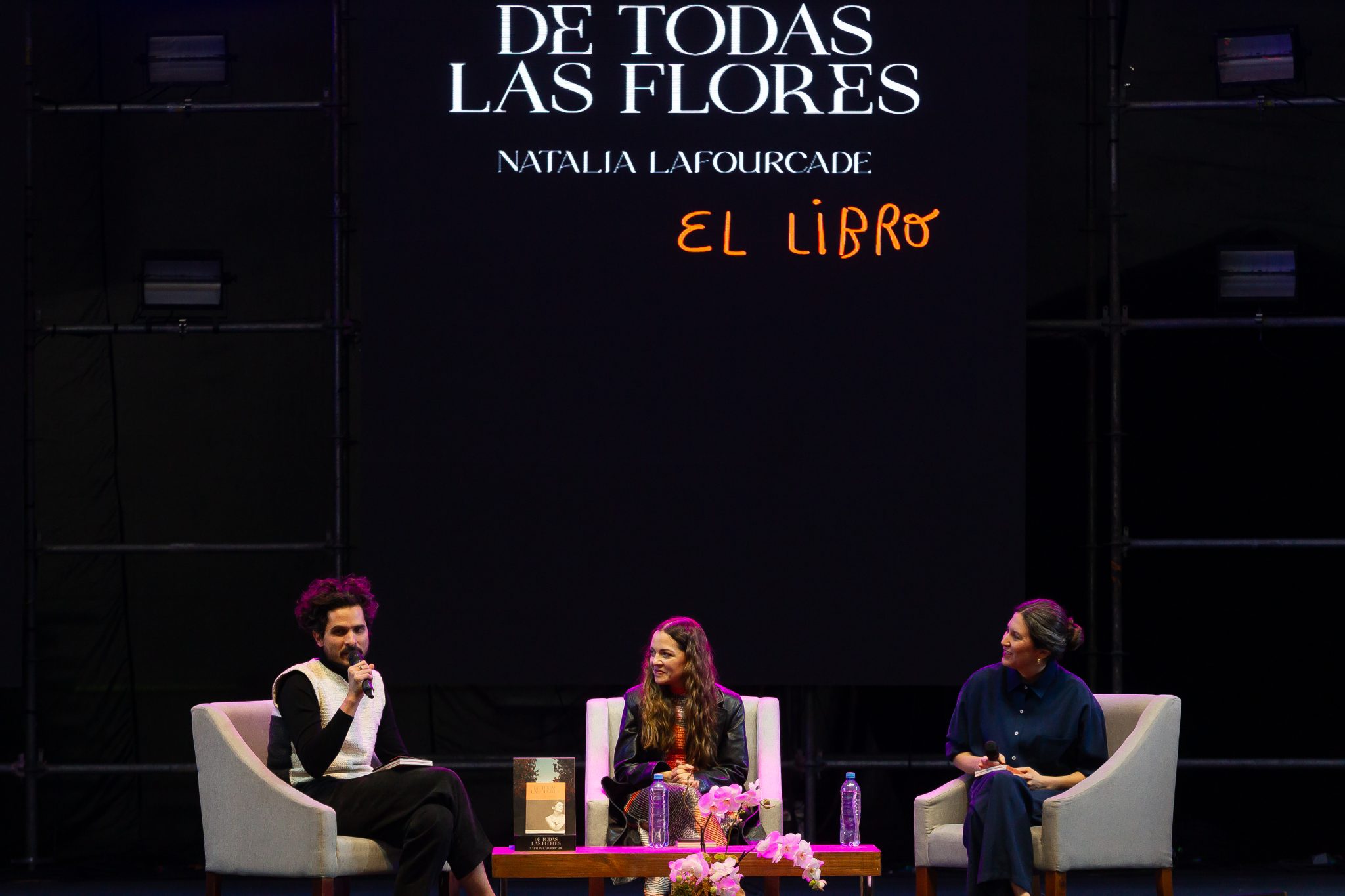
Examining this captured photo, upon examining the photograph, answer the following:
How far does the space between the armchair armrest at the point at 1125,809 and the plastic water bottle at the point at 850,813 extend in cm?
53

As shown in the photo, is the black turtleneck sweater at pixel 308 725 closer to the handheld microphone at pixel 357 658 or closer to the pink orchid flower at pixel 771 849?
the handheld microphone at pixel 357 658

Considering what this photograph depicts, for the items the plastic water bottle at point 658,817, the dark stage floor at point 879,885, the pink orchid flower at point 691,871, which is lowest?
the dark stage floor at point 879,885


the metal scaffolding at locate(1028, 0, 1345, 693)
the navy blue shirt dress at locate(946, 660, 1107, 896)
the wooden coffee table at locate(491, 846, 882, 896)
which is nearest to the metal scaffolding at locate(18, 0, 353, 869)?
the wooden coffee table at locate(491, 846, 882, 896)

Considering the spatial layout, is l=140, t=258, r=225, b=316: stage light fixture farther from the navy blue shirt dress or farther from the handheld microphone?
the navy blue shirt dress

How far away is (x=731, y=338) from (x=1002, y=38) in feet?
4.78

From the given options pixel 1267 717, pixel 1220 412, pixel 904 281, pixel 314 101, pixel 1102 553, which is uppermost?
pixel 314 101

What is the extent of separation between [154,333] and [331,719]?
2.17 meters

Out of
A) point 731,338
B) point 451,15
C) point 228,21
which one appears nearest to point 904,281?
point 731,338

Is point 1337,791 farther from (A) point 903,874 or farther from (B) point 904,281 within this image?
(B) point 904,281

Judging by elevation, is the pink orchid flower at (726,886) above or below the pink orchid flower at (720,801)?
below

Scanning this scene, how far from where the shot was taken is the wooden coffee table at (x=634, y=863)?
4.38m

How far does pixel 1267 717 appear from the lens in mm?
6449

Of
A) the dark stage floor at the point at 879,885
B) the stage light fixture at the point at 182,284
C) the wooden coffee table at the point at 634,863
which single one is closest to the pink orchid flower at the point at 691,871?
the wooden coffee table at the point at 634,863

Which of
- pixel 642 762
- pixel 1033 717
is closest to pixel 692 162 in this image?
pixel 642 762
